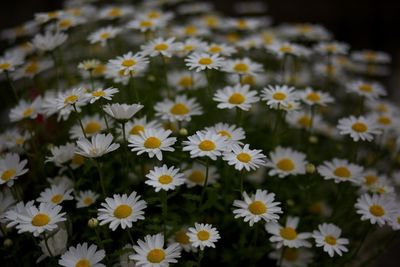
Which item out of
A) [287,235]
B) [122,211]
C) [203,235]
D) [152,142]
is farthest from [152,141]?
[287,235]

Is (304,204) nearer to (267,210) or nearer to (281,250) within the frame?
(281,250)

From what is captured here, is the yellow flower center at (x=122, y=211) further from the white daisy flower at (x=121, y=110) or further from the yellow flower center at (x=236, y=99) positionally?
the yellow flower center at (x=236, y=99)

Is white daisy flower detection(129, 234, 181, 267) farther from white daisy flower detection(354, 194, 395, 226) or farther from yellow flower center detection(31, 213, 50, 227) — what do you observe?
white daisy flower detection(354, 194, 395, 226)

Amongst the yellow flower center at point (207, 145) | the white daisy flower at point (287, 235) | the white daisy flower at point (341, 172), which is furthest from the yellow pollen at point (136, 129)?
the white daisy flower at point (341, 172)

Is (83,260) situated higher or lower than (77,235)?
higher

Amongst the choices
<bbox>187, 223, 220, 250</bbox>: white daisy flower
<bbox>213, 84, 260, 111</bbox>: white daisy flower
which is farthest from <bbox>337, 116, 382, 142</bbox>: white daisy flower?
<bbox>187, 223, 220, 250</bbox>: white daisy flower

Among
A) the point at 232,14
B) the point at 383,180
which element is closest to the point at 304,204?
the point at 383,180

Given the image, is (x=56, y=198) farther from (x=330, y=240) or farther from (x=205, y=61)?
(x=330, y=240)
